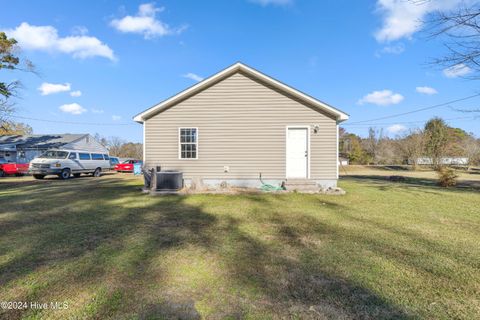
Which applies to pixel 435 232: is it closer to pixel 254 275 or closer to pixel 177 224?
pixel 254 275

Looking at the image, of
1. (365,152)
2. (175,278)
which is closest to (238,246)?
(175,278)

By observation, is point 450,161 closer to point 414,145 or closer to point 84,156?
point 414,145

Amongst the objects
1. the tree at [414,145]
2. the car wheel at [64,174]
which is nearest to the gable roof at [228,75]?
the car wheel at [64,174]

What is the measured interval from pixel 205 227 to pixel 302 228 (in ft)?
6.40

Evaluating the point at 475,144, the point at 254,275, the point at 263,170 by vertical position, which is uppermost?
the point at 475,144

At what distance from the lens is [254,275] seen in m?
3.17

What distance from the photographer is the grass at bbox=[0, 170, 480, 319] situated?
252 cm

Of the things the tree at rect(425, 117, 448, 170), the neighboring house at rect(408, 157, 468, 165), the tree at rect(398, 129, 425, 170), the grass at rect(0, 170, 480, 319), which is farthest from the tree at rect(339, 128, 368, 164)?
the grass at rect(0, 170, 480, 319)

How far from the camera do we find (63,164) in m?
16.7

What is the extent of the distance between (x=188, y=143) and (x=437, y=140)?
28.2 meters

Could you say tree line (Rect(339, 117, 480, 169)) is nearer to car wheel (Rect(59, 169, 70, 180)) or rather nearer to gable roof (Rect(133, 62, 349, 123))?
gable roof (Rect(133, 62, 349, 123))

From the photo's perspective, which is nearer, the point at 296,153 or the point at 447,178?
the point at 296,153

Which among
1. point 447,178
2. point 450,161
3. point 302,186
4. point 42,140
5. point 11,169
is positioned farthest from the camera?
point 42,140

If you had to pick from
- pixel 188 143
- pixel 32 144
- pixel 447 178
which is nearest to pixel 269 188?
pixel 188 143
